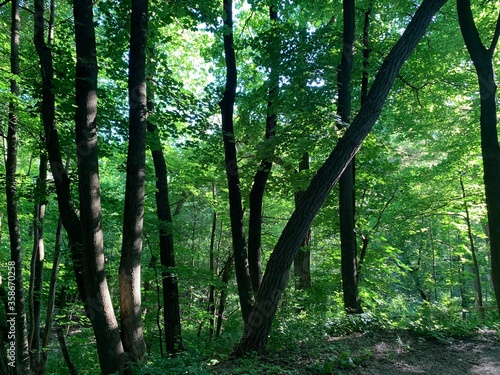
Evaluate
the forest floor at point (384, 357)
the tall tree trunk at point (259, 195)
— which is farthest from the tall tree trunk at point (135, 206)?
the tall tree trunk at point (259, 195)

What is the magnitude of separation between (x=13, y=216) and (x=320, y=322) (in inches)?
254

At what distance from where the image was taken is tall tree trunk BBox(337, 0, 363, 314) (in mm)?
7223

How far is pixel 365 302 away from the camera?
9836 millimetres

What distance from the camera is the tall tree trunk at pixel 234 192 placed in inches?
278

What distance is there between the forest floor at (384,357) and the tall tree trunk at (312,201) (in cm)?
49

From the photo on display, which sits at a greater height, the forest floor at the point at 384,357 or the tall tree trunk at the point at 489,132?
the tall tree trunk at the point at 489,132

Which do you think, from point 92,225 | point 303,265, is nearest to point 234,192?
point 92,225

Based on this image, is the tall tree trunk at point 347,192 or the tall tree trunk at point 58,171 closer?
the tall tree trunk at point 58,171

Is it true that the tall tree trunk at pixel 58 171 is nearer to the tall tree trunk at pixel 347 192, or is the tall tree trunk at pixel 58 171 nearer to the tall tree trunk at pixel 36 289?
the tall tree trunk at pixel 36 289

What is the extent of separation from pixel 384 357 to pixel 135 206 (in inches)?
172

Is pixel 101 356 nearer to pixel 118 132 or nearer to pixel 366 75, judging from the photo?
pixel 118 132

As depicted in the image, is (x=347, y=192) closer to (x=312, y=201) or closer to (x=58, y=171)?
(x=312, y=201)

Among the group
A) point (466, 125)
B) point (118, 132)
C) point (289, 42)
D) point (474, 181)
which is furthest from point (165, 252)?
point (474, 181)

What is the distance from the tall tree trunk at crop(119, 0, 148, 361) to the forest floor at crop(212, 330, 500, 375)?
1238 millimetres
